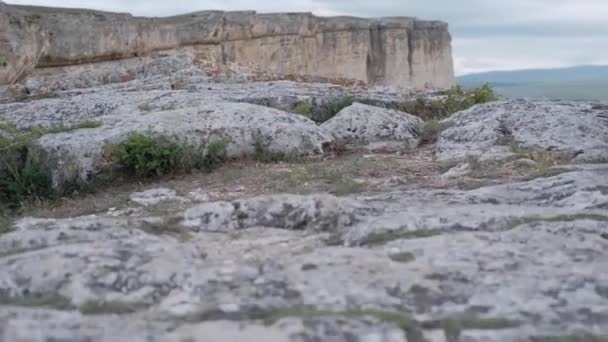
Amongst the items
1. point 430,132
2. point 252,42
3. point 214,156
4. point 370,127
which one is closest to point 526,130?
point 430,132

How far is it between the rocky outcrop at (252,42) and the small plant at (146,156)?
673 centimetres

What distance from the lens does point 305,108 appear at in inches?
277

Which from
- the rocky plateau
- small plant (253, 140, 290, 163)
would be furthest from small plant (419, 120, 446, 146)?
small plant (253, 140, 290, 163)

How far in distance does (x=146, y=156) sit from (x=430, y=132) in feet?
9.01

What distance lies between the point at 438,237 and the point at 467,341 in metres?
0.85

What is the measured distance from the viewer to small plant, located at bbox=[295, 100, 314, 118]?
23.1 ft

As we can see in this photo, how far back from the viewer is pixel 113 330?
2.27m

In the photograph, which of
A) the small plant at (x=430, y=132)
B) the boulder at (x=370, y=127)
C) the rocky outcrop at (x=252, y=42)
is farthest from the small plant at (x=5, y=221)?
the rocky outcrop at (x=252, y=42)

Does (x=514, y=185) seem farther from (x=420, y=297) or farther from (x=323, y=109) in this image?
(x=323, y=109)

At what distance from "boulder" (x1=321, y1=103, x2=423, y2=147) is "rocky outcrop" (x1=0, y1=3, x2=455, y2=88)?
6094 millimetres

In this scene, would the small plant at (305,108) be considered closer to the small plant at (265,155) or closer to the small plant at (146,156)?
the small plant at (265,155)

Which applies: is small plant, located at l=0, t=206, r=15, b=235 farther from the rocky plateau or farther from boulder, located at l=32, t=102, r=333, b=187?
boulder, located at l=32, t=102, r=333, b=187

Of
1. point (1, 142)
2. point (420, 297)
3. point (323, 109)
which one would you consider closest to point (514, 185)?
point (420, 297)

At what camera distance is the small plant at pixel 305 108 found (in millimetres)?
7033
